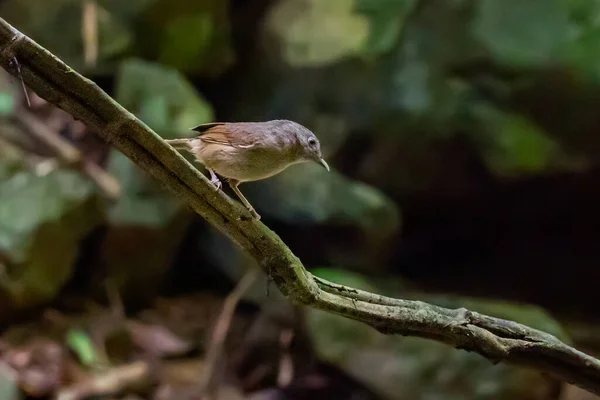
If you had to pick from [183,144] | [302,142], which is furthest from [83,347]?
[302,142]

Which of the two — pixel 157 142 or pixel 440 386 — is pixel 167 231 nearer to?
pixel 440 386

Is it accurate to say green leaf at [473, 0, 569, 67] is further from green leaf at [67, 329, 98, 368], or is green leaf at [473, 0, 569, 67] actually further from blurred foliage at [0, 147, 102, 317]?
green leaf at [67, 329, 98, 368]

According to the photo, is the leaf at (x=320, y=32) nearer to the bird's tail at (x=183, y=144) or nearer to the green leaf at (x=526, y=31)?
the green leaf at (x=526, y=31)

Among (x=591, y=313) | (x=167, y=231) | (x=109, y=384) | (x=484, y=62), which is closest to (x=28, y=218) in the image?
(x=167, y=231)

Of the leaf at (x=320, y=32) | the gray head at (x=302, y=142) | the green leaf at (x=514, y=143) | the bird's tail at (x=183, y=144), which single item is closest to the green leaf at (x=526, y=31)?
the green leaf at (x=514, y=143)

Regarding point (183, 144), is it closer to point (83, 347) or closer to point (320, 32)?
point (83, 347)

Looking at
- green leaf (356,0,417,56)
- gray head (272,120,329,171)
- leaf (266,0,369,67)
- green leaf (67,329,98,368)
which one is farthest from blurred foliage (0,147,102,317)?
gray head (272,120,329,171)
